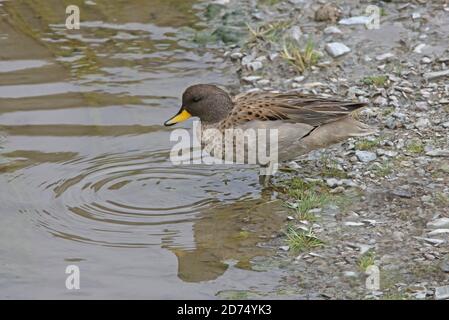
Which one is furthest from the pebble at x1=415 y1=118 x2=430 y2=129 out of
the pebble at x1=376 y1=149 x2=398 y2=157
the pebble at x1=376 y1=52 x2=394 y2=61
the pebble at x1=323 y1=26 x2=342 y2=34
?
the pebble at x1=323 y1=26 x2=342 y2=34

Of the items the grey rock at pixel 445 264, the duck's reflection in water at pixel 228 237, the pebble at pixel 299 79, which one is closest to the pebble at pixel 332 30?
the pebble at pixel 299 79

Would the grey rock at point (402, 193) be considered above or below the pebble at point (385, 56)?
below

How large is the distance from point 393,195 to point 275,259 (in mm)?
1255

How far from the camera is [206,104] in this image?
8.32m

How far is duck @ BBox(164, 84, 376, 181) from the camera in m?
8.04

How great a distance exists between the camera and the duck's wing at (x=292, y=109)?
8.08 metres

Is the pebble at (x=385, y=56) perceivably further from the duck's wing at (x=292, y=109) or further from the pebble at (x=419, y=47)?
the duck's wing at (x=292, y=109)

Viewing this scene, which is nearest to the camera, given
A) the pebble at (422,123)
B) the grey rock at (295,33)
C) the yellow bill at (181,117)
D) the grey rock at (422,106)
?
the yellow bill at (181,117)

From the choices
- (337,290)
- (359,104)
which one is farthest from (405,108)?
(337,290)

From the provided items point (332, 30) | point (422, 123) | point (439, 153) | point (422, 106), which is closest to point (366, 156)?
point (439, 153)

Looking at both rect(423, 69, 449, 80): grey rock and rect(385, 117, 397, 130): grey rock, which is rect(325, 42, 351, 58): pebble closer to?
rect(423, 69, 449, 80): grey rock

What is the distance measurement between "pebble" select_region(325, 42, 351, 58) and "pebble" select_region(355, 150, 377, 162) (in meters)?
1.93

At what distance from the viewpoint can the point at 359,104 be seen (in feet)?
26.9
